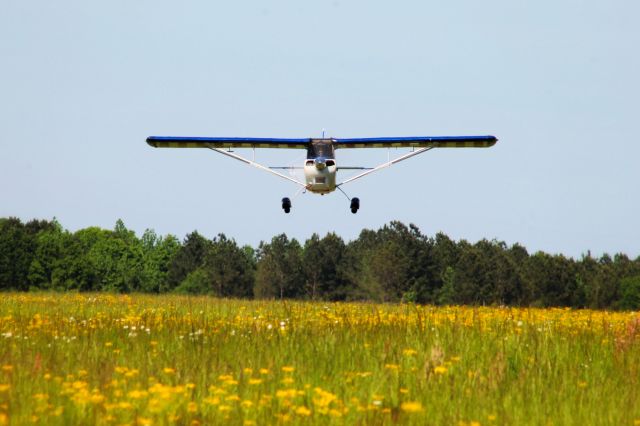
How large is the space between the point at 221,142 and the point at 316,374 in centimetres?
2516

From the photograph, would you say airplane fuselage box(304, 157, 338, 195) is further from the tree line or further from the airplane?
the tree line

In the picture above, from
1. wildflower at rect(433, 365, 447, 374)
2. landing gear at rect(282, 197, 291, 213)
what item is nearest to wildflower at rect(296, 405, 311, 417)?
wildflower at rect(433, 365, 447, 374)

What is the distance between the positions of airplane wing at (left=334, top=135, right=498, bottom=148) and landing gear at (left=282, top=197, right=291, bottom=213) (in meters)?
Result: 2.74

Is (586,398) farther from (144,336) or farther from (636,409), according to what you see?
(144,336)

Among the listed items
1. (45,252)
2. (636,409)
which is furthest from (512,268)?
(636,409)

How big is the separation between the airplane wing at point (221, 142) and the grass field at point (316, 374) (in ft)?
66.9

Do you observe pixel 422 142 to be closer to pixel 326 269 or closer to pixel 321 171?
pixel 321 171

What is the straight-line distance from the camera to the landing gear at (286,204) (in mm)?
30870

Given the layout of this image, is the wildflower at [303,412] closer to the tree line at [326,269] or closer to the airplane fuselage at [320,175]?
the airplane fuselage at [320,175]

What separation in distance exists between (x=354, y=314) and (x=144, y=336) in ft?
14.0

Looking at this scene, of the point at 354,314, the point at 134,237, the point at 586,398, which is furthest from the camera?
the point at 134,237

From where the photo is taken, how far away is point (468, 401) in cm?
670

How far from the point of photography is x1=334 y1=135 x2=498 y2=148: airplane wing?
3139cm

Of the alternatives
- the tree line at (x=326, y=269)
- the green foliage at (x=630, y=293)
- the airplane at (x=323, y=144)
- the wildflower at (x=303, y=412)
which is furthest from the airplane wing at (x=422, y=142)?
the green foliage at (x=630, y=293)
